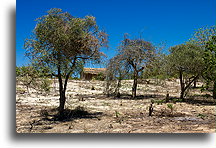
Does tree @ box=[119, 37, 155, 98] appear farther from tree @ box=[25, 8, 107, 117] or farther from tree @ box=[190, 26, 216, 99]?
tree @ box=[25, 8, 107, 117]

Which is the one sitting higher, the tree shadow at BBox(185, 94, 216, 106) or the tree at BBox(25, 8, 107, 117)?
the tree at BBox(25, 8, 107, 117)

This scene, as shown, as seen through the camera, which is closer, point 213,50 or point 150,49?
point 213,50

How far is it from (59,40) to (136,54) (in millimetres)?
6236

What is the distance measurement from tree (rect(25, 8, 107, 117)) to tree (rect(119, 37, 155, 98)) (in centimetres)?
509

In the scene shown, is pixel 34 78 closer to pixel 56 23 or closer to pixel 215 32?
pixel 56 23

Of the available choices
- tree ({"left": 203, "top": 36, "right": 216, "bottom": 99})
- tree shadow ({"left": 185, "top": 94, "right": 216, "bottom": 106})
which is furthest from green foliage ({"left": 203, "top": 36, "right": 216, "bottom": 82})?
tree shadow ({"left": 185, "top": 94, "right": 216, "bottom": 106})

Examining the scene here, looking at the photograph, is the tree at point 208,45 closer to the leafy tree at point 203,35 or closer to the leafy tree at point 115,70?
the leafy tree at point 203,35

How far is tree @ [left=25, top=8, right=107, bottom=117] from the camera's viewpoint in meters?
6.05

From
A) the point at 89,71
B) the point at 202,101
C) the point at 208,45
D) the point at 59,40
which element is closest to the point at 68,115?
the point at 89,71

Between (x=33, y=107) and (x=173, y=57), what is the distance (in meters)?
6.06

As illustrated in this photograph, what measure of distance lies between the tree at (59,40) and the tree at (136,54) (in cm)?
509

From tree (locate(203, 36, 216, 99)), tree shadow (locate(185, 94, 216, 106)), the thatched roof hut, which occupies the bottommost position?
tree shadow (locate(185, 94, 216, 106))

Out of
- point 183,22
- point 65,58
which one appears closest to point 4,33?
point 65,58

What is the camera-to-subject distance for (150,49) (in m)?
12.4
